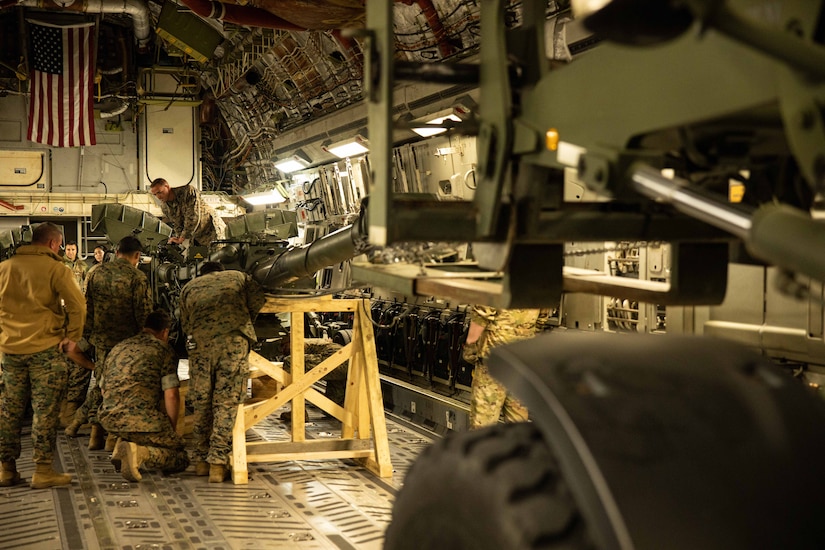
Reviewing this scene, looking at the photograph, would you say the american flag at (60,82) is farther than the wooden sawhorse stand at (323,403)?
Yes

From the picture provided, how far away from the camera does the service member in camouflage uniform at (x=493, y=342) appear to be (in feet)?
22.1

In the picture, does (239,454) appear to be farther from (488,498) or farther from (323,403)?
(488,498)

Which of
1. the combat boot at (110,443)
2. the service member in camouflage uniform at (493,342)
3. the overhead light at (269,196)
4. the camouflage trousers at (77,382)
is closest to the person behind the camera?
the service member in camouflage uniform at (493,342)

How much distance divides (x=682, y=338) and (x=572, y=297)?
5.45 meters

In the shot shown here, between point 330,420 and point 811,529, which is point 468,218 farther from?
point 330,420

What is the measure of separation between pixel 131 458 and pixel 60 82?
9949 mm

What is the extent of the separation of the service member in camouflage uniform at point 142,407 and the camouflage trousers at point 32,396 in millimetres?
369

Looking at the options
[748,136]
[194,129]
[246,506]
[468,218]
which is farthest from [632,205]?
[194,129]

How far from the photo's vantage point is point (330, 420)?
969 cm

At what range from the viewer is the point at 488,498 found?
5.42 feet

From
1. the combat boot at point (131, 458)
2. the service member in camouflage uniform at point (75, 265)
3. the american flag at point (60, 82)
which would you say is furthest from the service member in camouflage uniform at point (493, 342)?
the american flag at point (60, 82)

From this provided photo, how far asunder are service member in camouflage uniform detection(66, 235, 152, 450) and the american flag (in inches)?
298

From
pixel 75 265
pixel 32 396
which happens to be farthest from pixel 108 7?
pixel 32 396

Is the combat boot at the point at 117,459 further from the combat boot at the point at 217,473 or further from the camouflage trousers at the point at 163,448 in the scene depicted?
the combat boot at the point at 217,473
